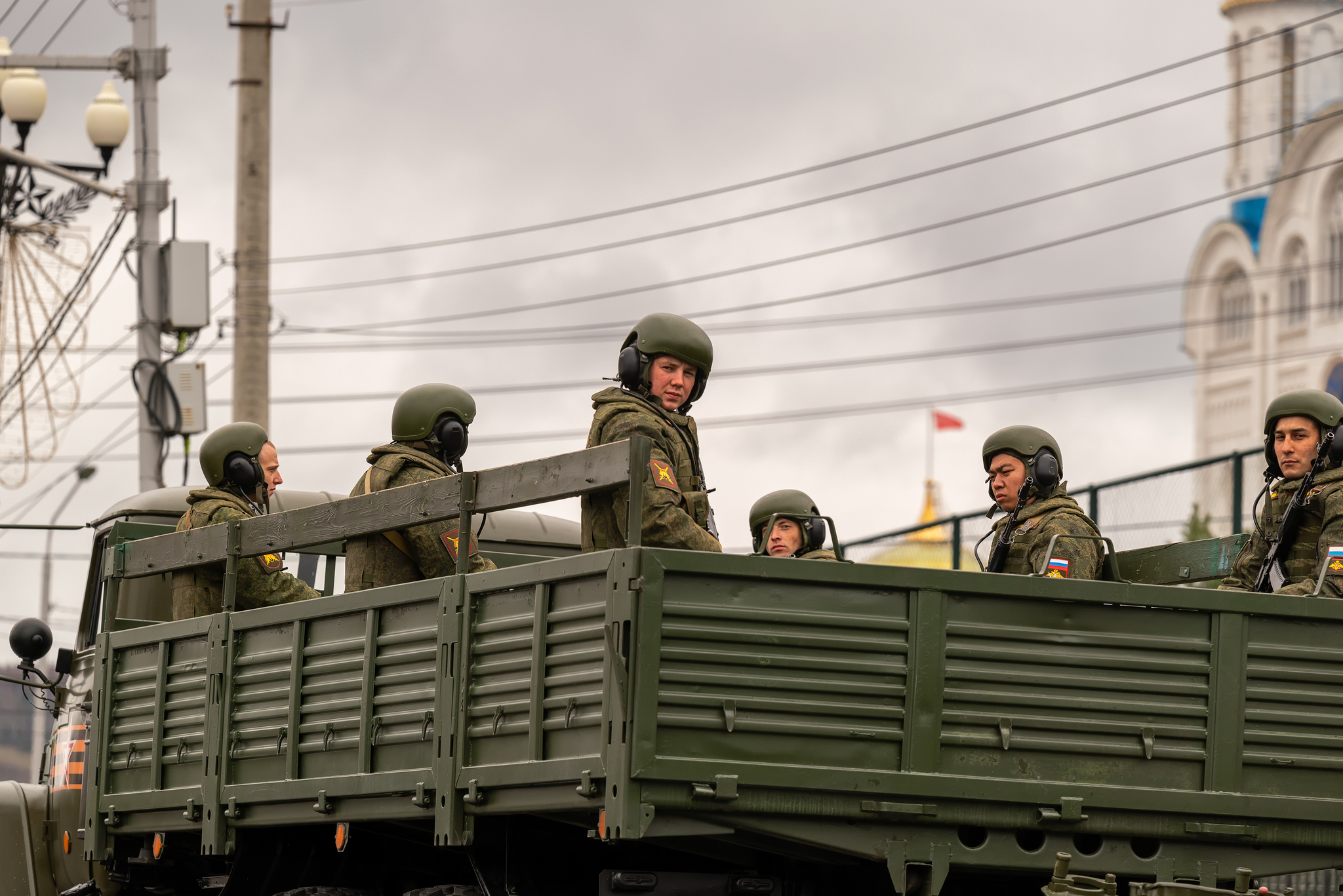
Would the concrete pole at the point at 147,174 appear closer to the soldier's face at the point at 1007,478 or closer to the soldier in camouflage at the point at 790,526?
the soldier in camouflage at the point at 790,526

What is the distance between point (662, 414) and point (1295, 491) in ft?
8.33

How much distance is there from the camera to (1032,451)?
853cm

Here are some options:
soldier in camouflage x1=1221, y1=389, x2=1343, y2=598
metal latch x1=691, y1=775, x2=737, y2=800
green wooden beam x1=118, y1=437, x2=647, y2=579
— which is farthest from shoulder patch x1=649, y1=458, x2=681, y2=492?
soldier in camouflage x1=1221, y1=389, x2=1343, y2=598

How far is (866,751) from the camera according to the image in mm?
6410

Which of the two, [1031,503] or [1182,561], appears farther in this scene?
[1182,561]

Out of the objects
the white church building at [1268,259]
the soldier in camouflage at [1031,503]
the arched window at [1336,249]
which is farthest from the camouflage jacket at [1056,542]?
the arched window at [1336,249]

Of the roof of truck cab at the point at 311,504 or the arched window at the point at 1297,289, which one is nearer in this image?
the roof of truck cab at the point at 311,504

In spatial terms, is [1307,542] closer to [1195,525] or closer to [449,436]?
[449,436]

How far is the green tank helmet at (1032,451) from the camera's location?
8.45 metres

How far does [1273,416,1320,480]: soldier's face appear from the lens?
8047 millimetres

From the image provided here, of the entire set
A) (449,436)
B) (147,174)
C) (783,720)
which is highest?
(147,174)

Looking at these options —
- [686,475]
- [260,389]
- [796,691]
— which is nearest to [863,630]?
[796,691]

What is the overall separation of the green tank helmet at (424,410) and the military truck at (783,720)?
0.83 m

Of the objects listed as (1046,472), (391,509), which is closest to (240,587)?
(391,509)
